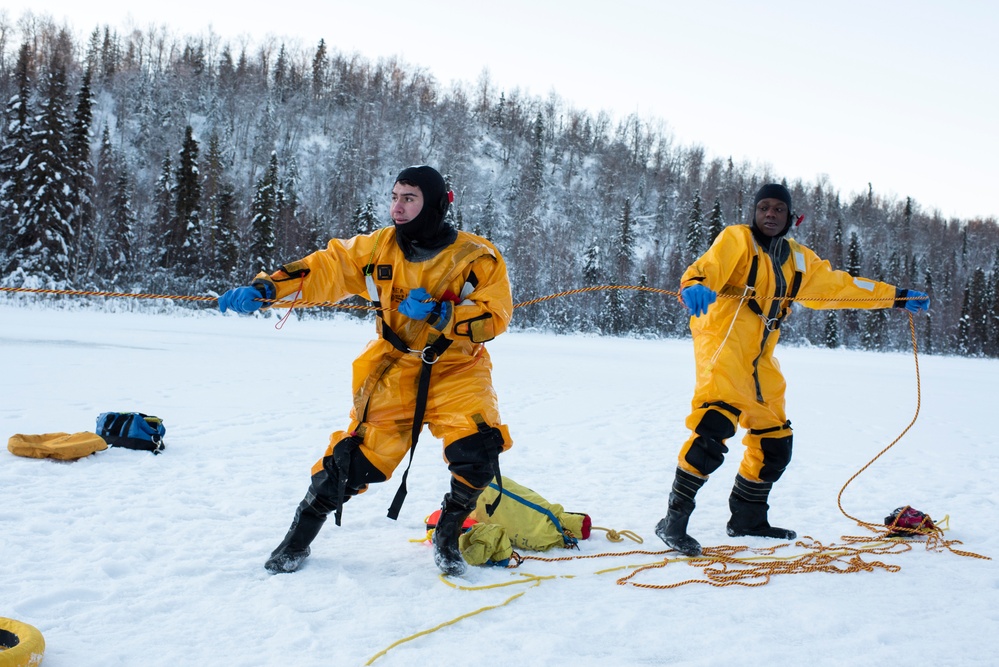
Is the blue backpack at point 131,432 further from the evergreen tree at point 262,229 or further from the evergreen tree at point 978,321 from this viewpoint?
the evergreen tree at point 978,321

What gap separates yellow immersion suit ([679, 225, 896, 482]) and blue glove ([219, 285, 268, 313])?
2.31 meters

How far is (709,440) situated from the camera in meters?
3.79

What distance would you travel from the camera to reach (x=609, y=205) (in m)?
59.2

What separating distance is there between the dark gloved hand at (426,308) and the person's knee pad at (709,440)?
1671 millimetres

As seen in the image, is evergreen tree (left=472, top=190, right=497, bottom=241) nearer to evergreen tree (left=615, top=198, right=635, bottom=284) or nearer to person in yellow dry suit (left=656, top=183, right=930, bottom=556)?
evergreen tree (left=615, top=198, right=635, bottom=284)

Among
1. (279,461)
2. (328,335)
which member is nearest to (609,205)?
(328,335)

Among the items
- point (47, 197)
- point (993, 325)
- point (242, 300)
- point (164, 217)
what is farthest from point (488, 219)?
point (242, 300)

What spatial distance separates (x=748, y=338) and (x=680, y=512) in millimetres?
1089

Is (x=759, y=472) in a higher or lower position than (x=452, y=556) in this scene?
higher

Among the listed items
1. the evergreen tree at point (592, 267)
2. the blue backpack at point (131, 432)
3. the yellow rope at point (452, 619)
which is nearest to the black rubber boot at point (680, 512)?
the yellow rope at point (452, 619)

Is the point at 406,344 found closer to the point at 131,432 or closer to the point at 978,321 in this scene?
the point at 131,432

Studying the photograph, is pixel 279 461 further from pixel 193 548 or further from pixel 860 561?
pixel 860 561

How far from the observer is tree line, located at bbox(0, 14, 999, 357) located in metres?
31.3

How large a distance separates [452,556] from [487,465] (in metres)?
0.48
